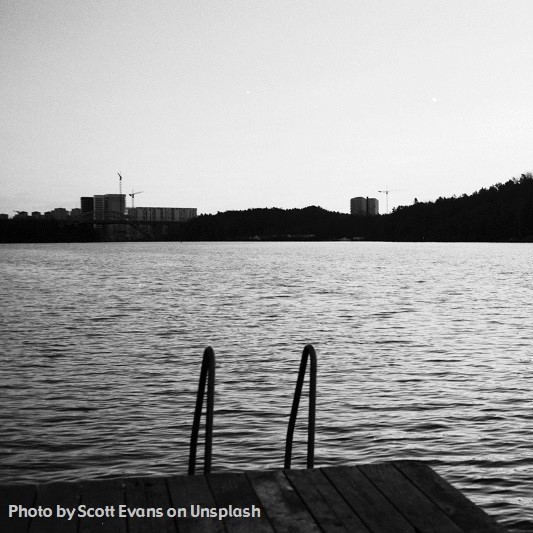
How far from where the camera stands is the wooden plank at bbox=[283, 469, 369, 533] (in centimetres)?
567

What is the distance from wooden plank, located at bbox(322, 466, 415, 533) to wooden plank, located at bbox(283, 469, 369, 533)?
6 centimetres

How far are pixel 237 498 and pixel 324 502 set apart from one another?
690 mm

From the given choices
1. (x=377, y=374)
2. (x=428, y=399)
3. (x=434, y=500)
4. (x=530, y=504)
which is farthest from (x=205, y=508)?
(x=377, y=374)

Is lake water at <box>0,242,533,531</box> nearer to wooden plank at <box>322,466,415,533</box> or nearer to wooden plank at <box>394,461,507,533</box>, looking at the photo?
wooden plank at <box>394,461,507,533</box>

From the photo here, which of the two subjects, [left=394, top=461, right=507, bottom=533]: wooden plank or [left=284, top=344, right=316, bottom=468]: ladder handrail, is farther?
[left=284, top=344, right=316, bottom=468]: ladder handrail

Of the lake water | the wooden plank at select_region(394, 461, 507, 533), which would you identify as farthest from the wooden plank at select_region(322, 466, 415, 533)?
the lake water

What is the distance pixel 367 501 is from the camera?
20.2 ft

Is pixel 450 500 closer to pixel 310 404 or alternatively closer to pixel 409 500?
pixel 409 500

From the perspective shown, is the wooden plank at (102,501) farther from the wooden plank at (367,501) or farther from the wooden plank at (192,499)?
the wooden plank at (367,501)

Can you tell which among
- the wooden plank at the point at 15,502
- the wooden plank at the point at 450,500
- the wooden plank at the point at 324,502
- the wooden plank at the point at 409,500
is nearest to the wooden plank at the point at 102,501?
the wooden plank at the point at 15,502

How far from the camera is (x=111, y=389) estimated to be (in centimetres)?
1750

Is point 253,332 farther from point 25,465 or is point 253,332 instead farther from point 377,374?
point 25,465

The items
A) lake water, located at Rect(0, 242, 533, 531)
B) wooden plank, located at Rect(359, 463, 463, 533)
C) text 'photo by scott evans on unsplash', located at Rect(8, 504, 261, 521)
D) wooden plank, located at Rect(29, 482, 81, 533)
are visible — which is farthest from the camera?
lake water, located at Rect(0, 242, 533, 531)

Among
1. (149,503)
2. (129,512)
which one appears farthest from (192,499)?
(129,512)
